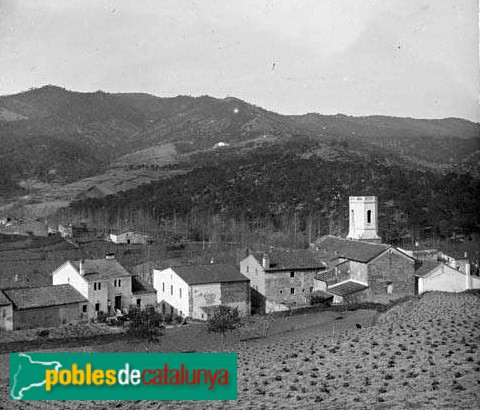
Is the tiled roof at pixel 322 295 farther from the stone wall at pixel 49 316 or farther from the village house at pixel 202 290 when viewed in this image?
the stone wall at pixel 49 316

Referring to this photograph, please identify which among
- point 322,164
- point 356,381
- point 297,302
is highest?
point 322,164

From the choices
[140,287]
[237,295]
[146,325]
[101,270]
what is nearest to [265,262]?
[237,295]

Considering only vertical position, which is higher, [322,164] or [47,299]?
[322,164]

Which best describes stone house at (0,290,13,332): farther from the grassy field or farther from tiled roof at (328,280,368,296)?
tiled roof at (328,280,368,296)

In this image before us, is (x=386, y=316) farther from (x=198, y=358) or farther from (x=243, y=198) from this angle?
(x=243, y=198)

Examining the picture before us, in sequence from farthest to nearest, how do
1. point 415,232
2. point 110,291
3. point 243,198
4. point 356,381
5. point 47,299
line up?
point 243,198 → point 415,232 → point 110,291 → point 47,299 → point 356,381

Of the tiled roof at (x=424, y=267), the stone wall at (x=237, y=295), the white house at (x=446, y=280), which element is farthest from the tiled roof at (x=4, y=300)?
the tiled roof at (x=424, y=267)

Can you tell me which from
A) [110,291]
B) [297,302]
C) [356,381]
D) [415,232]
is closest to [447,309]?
[356,381]
